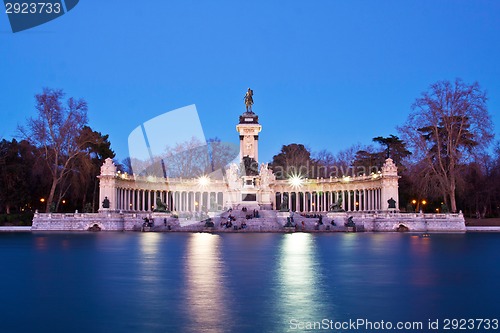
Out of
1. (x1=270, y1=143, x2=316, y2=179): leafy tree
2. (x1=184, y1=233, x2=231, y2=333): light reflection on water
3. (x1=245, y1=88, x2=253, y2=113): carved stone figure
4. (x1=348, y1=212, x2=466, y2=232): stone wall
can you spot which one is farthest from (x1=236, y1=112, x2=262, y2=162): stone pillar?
(x1=184, y1=233, x2=231, y2=333): light reflection on water

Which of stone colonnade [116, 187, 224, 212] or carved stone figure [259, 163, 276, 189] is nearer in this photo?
stone colonnade [116, 187, 224, 212]

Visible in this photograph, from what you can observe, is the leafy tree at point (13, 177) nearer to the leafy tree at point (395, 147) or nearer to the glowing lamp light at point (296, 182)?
the glowing lamp light at point (296, 182)

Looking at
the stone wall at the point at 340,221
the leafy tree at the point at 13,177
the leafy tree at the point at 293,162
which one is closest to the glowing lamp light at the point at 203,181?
the leafy tree at the point at 293,162

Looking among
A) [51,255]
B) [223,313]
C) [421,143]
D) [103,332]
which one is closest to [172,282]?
[223,313]

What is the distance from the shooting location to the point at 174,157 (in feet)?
359

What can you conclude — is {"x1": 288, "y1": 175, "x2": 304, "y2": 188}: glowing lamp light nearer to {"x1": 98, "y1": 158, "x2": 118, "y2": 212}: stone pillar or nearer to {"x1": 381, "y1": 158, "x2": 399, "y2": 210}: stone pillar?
{"x1": 381, "y1": 158, "x2": 399, "y2": 210}: stone pillar

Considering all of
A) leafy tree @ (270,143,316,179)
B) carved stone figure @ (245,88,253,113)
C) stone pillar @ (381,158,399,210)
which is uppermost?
carved stone figure @ (245,88,253,113)

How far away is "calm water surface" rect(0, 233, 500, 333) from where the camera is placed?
12.4 metres

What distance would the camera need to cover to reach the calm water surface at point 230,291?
40.8ft

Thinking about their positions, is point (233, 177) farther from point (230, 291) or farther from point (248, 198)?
point (230, 291)

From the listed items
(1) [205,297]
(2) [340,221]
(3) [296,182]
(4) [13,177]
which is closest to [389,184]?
(2) [340,221]

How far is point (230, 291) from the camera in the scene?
15.8m

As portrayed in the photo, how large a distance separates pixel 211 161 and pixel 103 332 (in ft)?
341

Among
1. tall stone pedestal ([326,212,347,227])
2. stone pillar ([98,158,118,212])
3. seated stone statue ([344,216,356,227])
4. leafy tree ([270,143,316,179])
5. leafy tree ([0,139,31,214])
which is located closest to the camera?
seated stone statue ([344,216,356,227])
